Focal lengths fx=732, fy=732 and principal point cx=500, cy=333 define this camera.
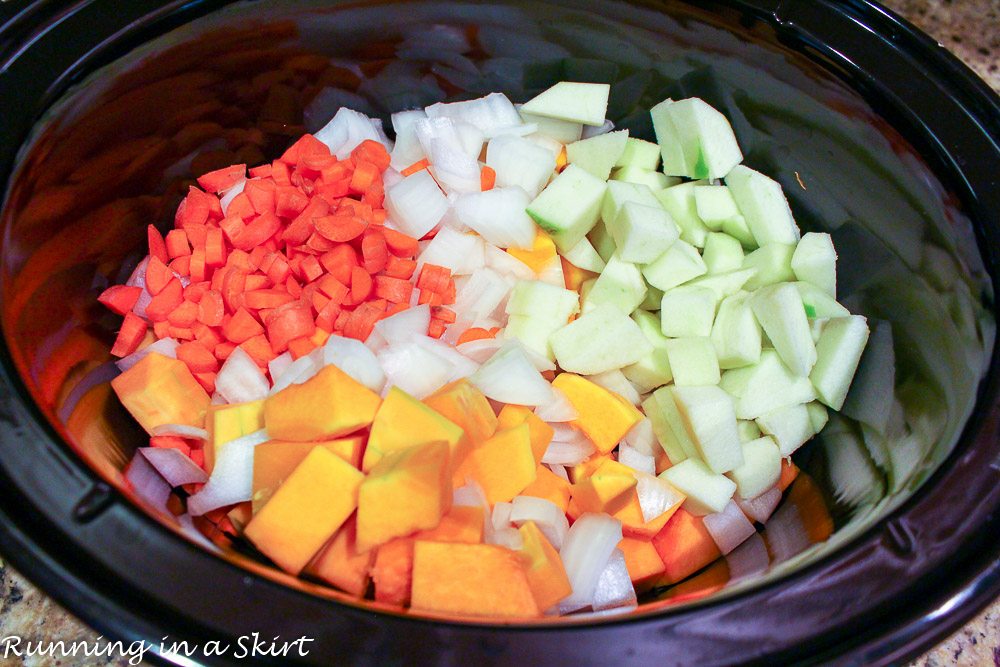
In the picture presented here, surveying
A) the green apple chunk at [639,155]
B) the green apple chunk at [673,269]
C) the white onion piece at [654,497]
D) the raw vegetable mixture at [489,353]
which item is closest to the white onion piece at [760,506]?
the raw vegetable mixture at [489,353]

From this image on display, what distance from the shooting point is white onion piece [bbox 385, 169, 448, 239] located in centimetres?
118

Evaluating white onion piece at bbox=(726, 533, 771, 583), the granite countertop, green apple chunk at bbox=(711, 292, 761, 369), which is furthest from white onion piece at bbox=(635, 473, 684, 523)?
the granite countertop

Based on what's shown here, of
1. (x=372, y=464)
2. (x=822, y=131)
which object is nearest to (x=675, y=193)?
(x=822, y=131)

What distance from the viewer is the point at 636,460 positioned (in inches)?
41.1

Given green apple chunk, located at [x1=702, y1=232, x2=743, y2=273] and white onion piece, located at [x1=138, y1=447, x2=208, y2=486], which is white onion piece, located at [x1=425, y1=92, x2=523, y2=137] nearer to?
green apple chunk, located at [x1=702, y1=232, x2=743, y2=273]

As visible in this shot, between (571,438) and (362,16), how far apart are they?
736 mm

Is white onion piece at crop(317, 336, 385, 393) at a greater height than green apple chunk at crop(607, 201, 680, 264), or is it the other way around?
green apple chunk at crop(607, 201, 680, 264)

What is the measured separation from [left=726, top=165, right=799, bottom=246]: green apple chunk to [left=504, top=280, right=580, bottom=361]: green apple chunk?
319mm

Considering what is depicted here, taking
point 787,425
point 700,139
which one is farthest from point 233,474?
point 700,139

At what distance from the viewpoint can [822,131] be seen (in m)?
1.13

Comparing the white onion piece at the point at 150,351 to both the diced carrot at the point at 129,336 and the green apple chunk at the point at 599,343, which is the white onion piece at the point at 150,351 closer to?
the diced carrot at the point at 129,336

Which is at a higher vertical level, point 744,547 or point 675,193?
point 675,193

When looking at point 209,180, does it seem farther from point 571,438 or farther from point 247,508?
point 571,438

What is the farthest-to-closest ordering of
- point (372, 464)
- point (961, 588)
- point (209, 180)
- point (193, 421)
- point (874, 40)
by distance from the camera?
point (209, 180) → point (874, 40) → point (193, 421) → point (372, 464) → point (961, 588)
